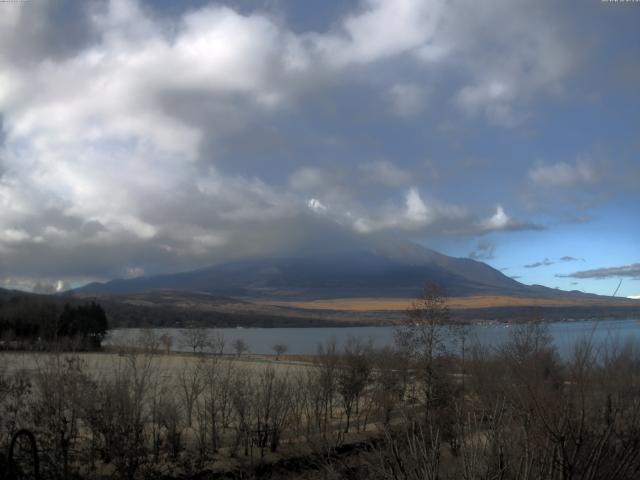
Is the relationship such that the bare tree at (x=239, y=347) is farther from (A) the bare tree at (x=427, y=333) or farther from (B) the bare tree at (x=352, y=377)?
(A) the bare tree at (x=427, y=333)

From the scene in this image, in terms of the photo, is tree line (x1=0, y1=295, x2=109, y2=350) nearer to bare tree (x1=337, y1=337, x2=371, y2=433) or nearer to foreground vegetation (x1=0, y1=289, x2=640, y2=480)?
bare tree (x1=337, y1=337, x2=371, y2=433)

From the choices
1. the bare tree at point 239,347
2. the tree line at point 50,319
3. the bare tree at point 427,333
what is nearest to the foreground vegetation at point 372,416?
the bare tree at point 427,333

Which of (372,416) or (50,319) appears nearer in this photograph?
(372,416)

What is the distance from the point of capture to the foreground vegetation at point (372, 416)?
656cm

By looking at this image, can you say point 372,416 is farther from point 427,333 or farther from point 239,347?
point 239,347

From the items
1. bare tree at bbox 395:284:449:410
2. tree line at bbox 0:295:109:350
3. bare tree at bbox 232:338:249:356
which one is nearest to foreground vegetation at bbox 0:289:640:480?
bare tree at bbox 395:284:449:410

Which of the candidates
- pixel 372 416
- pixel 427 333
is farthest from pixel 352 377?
pixel 427 333

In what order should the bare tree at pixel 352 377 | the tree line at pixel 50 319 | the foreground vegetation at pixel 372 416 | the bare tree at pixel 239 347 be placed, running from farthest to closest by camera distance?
the bare tree at pixel 239 347 → the tree line at pixel 50 319 → the bare tree at pixel 352 377 → the foreground vegetation at pixel 372 416

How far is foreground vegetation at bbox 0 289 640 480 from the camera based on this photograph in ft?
21.5

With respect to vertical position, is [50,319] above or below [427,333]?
below

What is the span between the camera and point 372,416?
26.1 m

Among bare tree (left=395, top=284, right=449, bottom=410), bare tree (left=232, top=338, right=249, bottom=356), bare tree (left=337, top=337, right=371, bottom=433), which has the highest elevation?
bare tree (left=395, top=284, right=449, bottom=410)

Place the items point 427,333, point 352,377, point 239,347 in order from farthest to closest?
point 239,347 < point 352,377 < point 427,333

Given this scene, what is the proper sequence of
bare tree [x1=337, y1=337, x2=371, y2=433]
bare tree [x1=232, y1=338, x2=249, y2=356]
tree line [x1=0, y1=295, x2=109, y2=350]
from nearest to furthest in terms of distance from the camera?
bare tree [x1=337, y1=337, x2=371, y2=433] → tree line [x1=0, y1=295, x2=109, y2=350] → bare tree [x1=232, y1=338, x2=249, y2=356]
